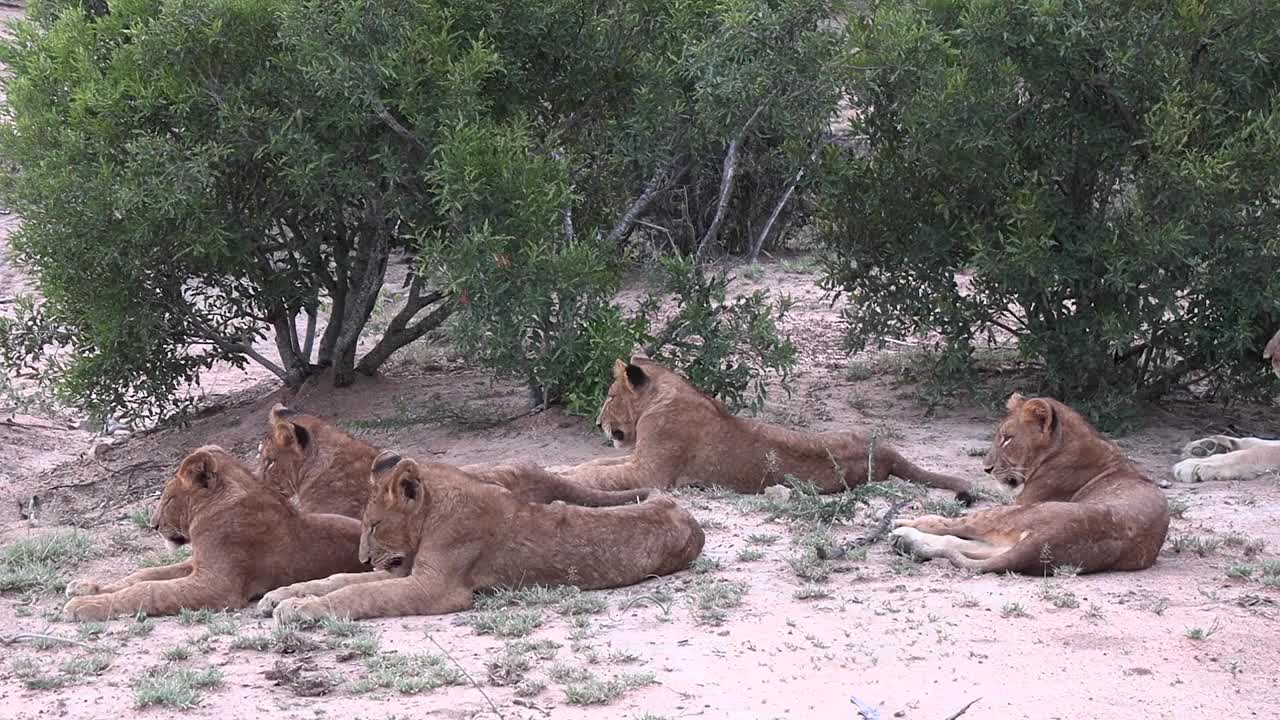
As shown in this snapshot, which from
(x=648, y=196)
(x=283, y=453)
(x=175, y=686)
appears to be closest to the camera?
(x=175, y=686)

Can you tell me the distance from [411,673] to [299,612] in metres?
0.95

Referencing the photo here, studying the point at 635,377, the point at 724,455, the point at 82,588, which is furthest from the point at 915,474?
the point at 82,588

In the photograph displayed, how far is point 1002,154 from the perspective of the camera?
1134 centimetres

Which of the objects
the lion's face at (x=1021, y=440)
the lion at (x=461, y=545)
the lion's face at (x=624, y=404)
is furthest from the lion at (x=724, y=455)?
the lion at (x=461, y=545)

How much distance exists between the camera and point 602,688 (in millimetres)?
5594

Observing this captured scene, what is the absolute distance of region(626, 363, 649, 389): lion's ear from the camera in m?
9.48

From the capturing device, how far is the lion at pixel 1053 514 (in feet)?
23.7

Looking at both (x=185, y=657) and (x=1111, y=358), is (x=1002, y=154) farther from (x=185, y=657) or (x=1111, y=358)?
(x=185, y=657)

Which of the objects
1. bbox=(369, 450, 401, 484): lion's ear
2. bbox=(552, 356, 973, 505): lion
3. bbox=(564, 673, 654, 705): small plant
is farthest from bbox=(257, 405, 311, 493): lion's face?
bbox=(564, 673, 654, 705): small plant

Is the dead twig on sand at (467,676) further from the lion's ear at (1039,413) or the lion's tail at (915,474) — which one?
the lion's tail at (915,474)

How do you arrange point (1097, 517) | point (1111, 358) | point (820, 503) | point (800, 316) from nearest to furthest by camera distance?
1. point (1097, 517)
2. point (820, 503)
3. point (1111, 358)
4. point (800, 316)

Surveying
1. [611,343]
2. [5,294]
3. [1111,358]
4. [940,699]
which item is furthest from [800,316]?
[940,699]

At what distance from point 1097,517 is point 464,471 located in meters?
2.95

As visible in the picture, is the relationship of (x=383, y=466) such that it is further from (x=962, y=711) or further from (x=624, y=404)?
(x=962, y=711)
